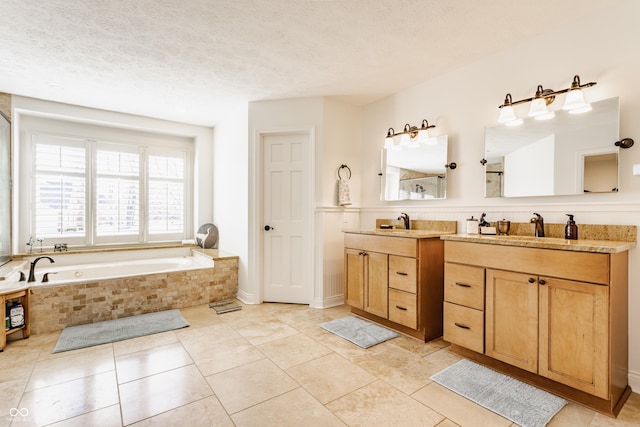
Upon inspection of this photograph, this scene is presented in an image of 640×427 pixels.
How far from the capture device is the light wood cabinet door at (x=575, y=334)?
1.60m

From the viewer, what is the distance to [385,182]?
354 cm

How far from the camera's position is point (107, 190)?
14.5 ft

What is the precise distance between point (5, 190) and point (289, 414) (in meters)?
4.21

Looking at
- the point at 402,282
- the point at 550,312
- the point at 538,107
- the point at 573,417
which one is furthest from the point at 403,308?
the point at 538,107

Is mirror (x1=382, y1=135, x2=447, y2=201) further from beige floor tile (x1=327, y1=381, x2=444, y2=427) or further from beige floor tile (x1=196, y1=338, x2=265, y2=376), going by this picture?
beige floor tile (x1=196, y1=338, x2=265, y2=376)

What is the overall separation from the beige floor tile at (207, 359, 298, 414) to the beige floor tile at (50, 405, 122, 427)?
0.52 meters

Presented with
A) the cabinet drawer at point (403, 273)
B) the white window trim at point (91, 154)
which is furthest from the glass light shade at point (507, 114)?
the white window trim at point (91, 154)

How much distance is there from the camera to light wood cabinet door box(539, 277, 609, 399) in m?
1.60

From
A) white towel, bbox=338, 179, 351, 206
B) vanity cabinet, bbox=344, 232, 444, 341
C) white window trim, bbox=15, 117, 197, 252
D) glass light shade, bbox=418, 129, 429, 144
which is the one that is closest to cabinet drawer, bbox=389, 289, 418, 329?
vanity cabinet, bbox=344, 232, 444, 341

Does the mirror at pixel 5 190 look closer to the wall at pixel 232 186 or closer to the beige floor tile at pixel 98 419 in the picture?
the wall at pixel 232 186

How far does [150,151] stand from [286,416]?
4.50m

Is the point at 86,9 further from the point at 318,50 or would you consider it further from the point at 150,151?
the point at 150,151

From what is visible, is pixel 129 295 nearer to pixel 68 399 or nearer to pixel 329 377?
pixel 68 399

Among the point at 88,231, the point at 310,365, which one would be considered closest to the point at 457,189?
the point at 310,365
